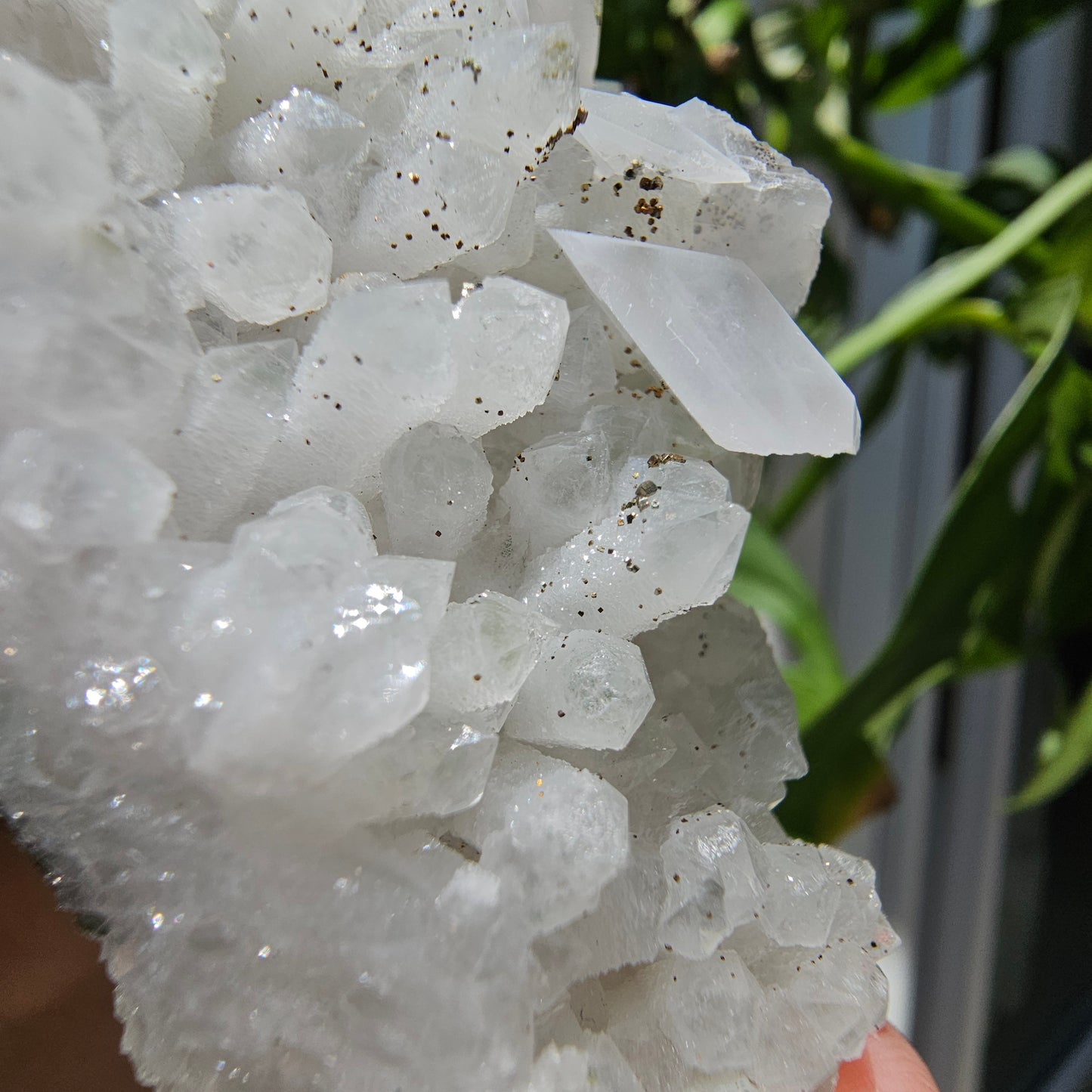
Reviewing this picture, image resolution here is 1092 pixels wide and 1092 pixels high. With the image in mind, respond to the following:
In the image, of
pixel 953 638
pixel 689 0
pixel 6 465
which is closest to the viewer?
pixel 6 465

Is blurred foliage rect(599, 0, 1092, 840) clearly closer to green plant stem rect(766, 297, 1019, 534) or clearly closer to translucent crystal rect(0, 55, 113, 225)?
green plant stem rect(766, 297, 1019, 534)

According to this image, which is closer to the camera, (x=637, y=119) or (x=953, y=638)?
(x=637, y=119)

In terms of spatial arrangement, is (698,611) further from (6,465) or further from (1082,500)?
(1082,500)

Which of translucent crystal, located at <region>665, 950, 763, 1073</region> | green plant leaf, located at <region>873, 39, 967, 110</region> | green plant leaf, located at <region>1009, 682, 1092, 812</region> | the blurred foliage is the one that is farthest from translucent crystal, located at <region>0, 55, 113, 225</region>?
green plant leaf, located at <region>873, 39, 967, 110</region>

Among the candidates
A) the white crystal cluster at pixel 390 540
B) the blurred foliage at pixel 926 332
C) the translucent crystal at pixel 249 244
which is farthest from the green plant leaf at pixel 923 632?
the translucent crystal at pixel 249 244

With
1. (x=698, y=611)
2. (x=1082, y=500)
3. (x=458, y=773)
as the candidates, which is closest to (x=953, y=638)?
(x=1082, y=500)

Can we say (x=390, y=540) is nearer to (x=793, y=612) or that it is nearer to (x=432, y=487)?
(x=432, y=487)

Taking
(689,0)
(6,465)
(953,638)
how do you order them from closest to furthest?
(6,465) < (953,638) < (689,0)
